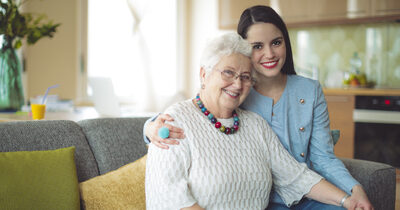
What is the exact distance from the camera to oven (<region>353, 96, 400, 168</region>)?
367 cm

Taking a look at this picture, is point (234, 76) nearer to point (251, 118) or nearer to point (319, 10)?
point (251, 118)

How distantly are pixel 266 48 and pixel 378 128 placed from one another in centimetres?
278

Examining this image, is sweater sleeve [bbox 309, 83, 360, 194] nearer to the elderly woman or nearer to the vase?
the elderly woman

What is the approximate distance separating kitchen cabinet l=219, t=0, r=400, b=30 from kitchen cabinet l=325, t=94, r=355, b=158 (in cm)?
92

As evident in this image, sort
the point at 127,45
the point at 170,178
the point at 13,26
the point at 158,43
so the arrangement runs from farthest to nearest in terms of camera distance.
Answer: the point at 158,43, the point at 127,45, the point at 13,26, the point at 170,178

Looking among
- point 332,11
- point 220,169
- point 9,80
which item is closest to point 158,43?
point 332,11

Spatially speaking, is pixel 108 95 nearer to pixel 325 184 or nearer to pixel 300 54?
pixel 325 184

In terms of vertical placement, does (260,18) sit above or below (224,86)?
above

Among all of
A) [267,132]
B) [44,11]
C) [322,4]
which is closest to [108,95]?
→ [44,11]

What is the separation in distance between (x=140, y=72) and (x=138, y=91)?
9.9 inches

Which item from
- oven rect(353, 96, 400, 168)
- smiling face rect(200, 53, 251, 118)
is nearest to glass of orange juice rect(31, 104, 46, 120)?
smiling face rect(200, 53, 251, 118)

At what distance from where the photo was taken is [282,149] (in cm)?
149

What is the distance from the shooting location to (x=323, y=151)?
61.1 inches

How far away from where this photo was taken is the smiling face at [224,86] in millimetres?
1371
